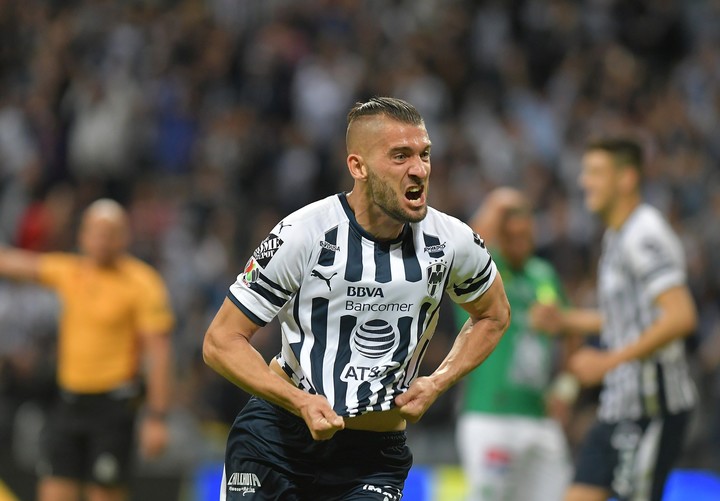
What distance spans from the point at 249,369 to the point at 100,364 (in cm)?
404

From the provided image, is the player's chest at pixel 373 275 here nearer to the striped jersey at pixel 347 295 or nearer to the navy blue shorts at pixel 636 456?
the striped jersey at pixel 347 295

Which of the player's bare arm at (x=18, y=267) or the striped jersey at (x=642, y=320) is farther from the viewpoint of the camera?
the player's bare arm at (x=18, y=267)

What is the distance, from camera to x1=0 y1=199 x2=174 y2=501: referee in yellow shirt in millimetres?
8094

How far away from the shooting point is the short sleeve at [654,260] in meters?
6.10

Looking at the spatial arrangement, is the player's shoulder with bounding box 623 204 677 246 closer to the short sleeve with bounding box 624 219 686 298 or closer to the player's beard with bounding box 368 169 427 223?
the short sleeve with bounding box 624 219 686 298

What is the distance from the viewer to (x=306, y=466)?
15.1 ft

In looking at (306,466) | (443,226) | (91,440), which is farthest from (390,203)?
(91,440)

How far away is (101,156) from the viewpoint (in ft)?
43.1

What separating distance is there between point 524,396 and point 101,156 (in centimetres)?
704

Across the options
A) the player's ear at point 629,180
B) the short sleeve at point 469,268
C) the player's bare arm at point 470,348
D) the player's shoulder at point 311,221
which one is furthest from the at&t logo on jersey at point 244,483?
the player's ear at point 629,180

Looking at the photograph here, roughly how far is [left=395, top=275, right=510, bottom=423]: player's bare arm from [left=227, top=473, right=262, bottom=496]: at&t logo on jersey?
659 millimetres

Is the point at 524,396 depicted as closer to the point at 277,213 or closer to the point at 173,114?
the point at 277,213

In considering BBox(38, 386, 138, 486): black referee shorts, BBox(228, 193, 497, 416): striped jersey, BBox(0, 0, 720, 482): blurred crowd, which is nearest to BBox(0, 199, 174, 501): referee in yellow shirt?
BBox(38, 386, 138, 486): black referee shorts

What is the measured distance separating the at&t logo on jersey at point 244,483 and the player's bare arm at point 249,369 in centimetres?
37
